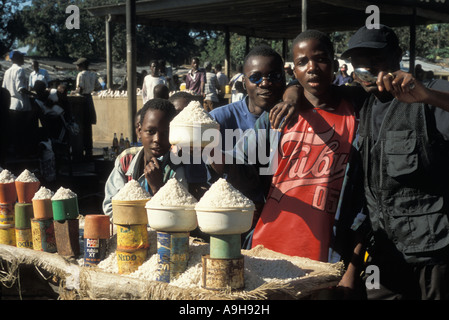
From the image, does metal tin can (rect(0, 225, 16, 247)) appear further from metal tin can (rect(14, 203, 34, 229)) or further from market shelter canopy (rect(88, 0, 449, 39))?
market shelter canopy (rect(88, 0, 449, 39))

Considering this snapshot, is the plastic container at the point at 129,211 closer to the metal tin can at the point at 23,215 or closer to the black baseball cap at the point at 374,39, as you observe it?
the metal tin can at the point at 23,215

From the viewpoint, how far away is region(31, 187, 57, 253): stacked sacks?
261 cm

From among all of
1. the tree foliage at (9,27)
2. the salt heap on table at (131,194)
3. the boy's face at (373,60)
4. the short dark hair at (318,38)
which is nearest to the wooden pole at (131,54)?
the short dark hair at (318,38)

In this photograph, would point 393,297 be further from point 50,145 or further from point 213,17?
point 213,17

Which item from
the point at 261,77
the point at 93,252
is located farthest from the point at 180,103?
the point at 93,252

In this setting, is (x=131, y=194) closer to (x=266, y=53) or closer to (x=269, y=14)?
(x=266, y=53)

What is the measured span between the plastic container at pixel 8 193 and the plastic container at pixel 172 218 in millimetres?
1186

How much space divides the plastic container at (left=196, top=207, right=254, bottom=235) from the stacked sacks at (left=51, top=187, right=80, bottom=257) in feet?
2.84

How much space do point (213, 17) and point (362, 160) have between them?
36.6 feet

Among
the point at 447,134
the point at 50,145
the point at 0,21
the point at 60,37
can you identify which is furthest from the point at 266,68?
the point at 60,37

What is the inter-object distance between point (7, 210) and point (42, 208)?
35 cm

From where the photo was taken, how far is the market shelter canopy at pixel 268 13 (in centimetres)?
1070

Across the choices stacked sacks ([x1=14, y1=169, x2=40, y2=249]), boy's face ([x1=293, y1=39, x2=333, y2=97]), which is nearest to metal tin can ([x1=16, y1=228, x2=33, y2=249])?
stacked sacks ([x1=14, y1=169, x2=40, y2=249])

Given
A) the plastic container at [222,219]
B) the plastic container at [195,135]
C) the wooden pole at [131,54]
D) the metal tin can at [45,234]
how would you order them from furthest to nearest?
the wooden pole at [131,54]
the metal tin can at [45,234]
the plastic container at [195,135]
the plastic container at [222,219]
